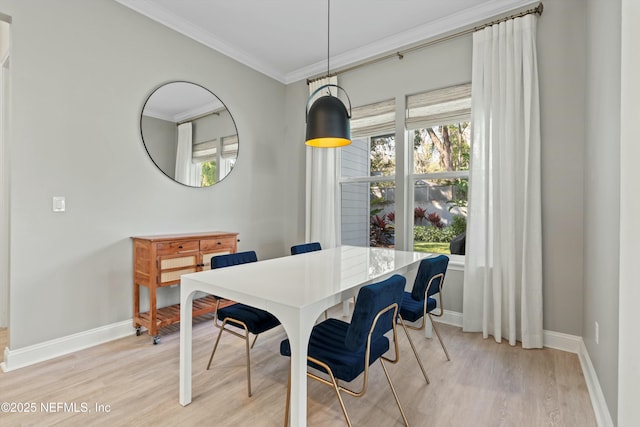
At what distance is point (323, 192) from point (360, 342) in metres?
2.56

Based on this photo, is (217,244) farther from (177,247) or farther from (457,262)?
(457,262)

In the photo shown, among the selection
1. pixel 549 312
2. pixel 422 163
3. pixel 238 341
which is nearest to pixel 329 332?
pixel 238 341

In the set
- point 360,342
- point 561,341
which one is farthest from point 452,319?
point 360,342

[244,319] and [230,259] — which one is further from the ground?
[230,259]

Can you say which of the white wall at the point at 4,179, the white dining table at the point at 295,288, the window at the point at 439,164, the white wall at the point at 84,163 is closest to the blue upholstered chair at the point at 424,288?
the white dining table at the point at 295,288

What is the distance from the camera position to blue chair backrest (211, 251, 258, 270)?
2141mm

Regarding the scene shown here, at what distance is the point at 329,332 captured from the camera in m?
1.72

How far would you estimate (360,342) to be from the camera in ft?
4.48

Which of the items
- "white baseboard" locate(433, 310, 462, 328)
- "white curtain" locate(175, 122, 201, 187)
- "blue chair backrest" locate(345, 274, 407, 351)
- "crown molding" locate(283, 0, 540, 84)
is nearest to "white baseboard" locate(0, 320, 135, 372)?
"white curtain" locate(175, 122, 201, 187)

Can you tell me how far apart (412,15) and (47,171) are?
331 centimetres

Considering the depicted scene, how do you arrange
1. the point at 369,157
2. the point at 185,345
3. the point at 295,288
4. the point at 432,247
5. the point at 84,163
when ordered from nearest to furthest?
the point at 295,288, the point at 185,345, the point at 84,163, the point at 432,247, the point at 369,157

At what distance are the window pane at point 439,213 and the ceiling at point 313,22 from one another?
1.49m

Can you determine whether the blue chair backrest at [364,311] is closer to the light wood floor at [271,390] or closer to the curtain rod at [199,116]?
the light wood floor at [271,390]

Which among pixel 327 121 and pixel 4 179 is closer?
pixel 327 121
